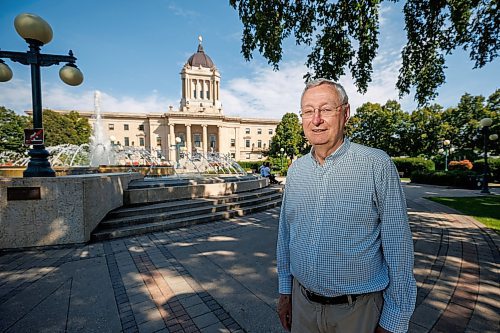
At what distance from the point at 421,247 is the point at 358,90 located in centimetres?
533

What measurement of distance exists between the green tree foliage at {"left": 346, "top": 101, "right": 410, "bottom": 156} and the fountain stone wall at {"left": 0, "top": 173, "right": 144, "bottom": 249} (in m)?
44.8

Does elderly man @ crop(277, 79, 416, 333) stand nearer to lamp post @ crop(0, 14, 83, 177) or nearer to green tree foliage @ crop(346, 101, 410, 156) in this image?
lamp post @ crop(0, 14, 83, 177)

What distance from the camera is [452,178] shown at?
18.8 m

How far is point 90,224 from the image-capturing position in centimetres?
553

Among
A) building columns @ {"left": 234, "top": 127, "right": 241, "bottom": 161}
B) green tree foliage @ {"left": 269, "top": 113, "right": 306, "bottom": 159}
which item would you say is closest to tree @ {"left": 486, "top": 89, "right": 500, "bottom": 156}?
green tree foliage @ {"left": 269, "top": 113, "right": 306, "bottom": 159}

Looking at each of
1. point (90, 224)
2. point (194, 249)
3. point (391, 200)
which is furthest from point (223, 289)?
point (90, 224)

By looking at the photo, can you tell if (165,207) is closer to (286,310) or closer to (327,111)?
(286,310)

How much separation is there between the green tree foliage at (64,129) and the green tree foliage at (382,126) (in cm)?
5863

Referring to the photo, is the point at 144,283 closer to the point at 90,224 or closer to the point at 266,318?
the point at 266,318

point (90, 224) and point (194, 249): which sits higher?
point (90, 224)

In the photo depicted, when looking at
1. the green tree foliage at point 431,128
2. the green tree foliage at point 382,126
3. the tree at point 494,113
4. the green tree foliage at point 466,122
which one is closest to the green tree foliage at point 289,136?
the green tree foliage at point 382,126

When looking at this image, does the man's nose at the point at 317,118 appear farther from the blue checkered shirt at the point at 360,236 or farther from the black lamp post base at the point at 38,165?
the black lamp post base at the point at 38,165

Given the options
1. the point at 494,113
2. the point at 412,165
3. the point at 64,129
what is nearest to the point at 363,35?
the point at 412,165

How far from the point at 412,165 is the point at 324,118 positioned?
3802 cm
